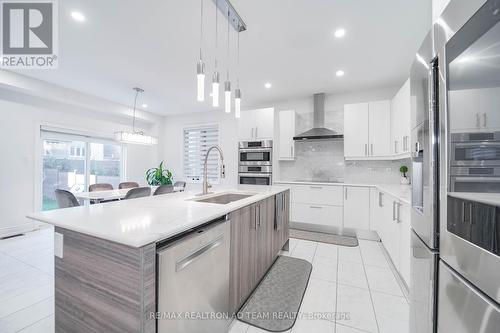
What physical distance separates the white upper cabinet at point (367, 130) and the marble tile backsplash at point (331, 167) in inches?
14.2

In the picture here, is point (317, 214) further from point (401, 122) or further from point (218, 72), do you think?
point (218, 72)

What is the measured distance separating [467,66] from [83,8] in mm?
2826

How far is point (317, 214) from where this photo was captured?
11.8 feet

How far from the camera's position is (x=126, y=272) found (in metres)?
0.85

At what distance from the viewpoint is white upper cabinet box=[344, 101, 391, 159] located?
3305mm

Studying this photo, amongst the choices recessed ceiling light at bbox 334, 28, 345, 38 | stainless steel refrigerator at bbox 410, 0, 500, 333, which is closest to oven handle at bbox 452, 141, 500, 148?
stainless steel refrigerator at bbox 410, 0, 500, 333

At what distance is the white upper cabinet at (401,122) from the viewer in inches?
99.2

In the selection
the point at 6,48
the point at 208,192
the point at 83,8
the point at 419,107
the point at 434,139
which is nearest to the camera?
the point at 434,139

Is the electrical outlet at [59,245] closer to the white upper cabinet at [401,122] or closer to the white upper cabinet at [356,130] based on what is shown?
the white upper cabinet at [401,122]

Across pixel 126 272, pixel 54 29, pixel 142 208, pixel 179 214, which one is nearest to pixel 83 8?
pixel 54 29

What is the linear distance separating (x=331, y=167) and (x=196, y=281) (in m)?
3.58

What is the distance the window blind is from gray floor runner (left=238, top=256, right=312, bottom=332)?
340 centimetres

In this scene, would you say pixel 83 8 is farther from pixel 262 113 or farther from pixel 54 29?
pixel 262 113

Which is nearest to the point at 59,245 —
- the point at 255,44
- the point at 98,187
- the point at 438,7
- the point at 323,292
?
the point at 323,292
